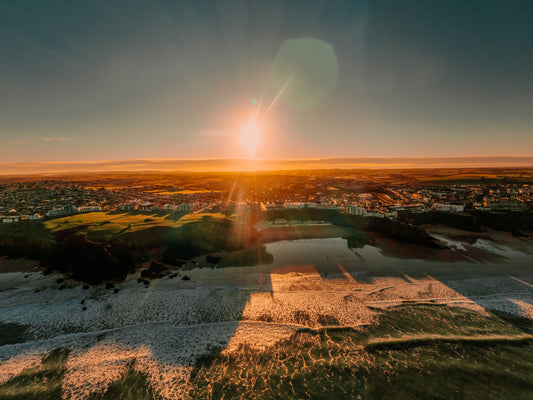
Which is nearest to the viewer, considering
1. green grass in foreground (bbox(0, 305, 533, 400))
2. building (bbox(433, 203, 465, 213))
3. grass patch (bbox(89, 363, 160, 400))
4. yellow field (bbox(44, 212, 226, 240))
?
grass patch (bbox(89, 363, 160, 400))

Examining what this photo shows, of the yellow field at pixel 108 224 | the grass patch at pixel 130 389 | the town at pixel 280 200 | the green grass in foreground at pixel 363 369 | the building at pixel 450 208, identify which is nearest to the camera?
the grass patch at pixel 130 389

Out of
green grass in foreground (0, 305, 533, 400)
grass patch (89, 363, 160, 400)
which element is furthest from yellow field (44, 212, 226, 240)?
grass patch (89, 363, 160, 400)

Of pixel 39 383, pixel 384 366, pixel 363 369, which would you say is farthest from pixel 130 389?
pixel 384 366

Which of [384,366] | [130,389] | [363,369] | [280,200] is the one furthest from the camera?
[280,200]

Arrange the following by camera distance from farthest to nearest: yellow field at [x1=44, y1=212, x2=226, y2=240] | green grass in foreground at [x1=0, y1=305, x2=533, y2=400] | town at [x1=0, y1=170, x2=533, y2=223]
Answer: town at [x1=0, y1=170, x2=533, y2=223] < yellow field at [x1=44, y1=212, x2=226, y2=240] < green grass in foreground at [x1=0, y1=305, x2=533, y2=400]

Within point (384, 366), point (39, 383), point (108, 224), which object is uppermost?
point (108, 224)

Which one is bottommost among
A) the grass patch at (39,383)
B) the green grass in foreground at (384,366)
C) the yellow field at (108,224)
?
the green grass in foreground at (384,366)

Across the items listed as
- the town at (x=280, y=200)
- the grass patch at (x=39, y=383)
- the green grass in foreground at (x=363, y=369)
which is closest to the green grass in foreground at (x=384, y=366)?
the green grass in foreground at (x=363, y=369)

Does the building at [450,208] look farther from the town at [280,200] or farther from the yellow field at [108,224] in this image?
the yellow field at [108,224]

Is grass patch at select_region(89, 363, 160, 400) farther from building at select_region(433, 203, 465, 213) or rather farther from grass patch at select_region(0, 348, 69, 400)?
building at select_region(433, 203, 465, 213)

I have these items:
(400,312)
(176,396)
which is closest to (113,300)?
(176,396)

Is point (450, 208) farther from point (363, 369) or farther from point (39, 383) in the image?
point (39, 383)

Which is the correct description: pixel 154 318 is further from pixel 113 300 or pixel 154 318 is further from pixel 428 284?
pixel 428 284

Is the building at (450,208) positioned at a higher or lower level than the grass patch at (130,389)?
higher
